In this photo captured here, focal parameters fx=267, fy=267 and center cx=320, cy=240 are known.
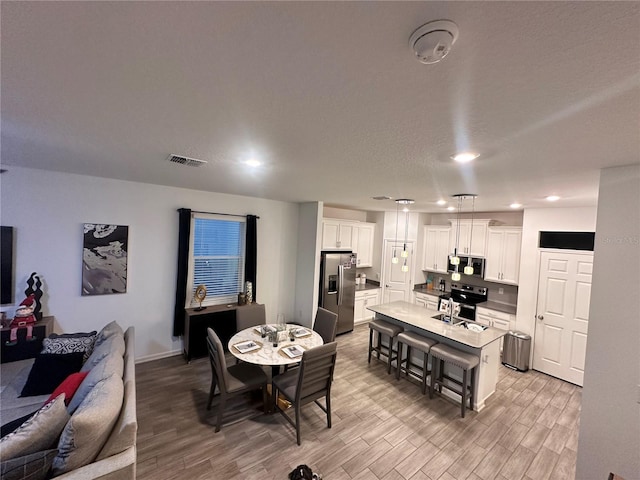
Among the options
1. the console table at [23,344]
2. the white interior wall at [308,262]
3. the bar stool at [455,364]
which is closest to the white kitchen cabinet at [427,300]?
the bar stool at [455,364]

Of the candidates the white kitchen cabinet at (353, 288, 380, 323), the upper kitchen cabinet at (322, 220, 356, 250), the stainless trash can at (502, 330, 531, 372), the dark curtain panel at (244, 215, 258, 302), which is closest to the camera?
the stainless trash can at (502, 330, 531, 372)

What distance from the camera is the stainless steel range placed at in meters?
5.21

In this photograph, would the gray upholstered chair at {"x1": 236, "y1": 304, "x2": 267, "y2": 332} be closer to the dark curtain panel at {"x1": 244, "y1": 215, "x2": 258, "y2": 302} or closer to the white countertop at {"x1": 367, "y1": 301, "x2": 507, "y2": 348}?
the dark curtain panel at {"x1": 244, "y1": 215, "x2": 258, "y2": 302}

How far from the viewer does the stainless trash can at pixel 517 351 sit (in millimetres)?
4293

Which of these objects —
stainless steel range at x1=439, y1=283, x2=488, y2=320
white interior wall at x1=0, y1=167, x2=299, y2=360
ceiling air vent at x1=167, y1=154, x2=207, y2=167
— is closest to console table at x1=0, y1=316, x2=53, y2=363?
white interior wall at x1=0, y1=167, x2=299, y2=360

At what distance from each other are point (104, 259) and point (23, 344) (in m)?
1.16

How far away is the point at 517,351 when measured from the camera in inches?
170

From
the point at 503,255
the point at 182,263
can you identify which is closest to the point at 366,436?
the point at 182,263

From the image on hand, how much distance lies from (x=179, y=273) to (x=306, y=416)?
2.70m

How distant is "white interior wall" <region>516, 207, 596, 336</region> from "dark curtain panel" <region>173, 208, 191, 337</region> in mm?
5480

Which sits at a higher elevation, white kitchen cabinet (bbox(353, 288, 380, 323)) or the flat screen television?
the flat screen television

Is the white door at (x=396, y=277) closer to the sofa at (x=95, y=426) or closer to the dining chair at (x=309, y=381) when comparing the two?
the dining chair at (x=309, y=381)

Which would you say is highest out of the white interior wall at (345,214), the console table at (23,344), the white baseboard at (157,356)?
the white interior wall at (345,214)

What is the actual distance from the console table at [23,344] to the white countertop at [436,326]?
4.26 meters
